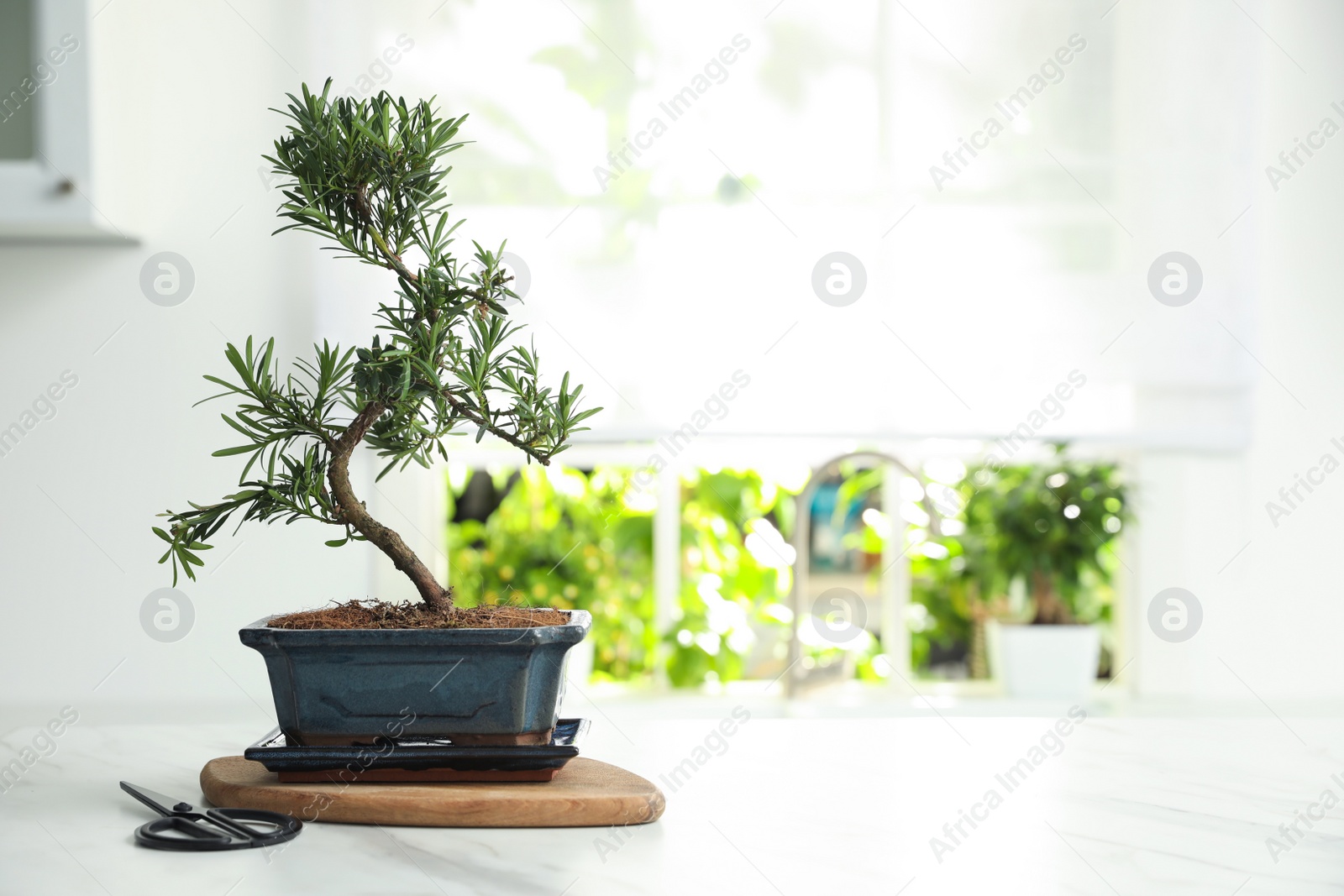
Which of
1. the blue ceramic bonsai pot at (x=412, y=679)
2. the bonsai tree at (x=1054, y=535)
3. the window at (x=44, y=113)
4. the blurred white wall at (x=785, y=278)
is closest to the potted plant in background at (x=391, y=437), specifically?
the blue ceramic bonsai pot at (x=412, y=679)

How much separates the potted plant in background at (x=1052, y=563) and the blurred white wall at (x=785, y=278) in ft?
0.37

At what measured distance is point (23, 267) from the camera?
177cm

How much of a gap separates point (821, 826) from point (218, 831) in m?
0.43

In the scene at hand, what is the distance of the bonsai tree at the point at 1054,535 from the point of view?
1925mm

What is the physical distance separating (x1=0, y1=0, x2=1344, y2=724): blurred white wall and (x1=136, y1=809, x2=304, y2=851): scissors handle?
1.15m

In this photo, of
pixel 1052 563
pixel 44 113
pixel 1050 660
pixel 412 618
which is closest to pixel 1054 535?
pixel 1052 563

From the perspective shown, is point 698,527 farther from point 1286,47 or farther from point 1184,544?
point 1286,47

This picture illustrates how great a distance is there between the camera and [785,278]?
6.11ft

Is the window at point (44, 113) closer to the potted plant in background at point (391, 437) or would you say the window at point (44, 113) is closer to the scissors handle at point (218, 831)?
the potted plant in background at point (391, 437)

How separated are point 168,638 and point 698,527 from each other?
1.07m

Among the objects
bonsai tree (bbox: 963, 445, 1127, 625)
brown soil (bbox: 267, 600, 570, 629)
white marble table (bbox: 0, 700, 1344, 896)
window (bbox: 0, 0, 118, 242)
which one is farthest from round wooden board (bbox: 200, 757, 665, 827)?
bonsai tree (bbox: 963, 445, 1127, 625)

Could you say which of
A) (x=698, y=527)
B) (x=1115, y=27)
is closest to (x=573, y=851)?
(x=698, y=527)

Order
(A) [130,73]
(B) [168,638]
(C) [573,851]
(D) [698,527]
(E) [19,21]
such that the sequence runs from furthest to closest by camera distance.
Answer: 1. (D) [698,527]
2. (B) [168,638]
3. (A) [130,73]
4. (E) [19,21]
5. (C) [573,851]

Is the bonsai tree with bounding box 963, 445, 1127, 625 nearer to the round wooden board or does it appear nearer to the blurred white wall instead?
the blurred white wall
